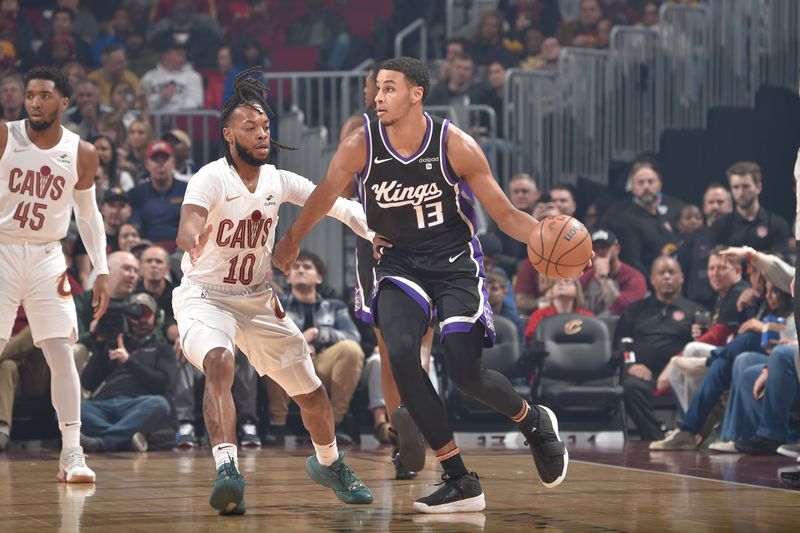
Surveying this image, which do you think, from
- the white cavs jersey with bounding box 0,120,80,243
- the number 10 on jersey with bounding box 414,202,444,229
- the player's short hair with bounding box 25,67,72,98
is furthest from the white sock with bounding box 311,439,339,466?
the player's short hair with bounding box 25,67,72,98

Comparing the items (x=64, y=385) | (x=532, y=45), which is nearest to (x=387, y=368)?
(x=64, y=385)

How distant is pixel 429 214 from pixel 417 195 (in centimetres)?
11

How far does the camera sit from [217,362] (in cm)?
562

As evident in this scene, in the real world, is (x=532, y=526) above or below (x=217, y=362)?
below

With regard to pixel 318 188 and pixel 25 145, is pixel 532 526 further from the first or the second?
pixel 25 145

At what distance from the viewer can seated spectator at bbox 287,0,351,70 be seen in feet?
52.5

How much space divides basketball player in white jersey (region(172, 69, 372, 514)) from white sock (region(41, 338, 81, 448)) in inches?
54.4

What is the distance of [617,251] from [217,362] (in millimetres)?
6488

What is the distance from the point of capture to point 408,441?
6414 mm

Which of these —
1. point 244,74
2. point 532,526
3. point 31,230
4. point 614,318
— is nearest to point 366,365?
point 614,318

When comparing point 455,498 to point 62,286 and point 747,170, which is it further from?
point 747,170

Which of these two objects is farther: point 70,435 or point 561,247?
point 70,435

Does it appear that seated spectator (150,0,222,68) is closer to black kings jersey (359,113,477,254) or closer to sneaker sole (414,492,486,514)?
black kings jersey (359,113,477,254)

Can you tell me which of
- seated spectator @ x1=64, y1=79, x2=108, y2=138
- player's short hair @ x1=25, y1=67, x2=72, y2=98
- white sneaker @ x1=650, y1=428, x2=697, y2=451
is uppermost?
seated spectator @ x1=64, y1=79, x2=108, y2=138
